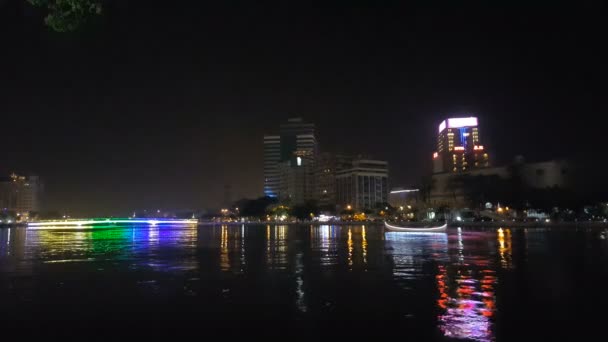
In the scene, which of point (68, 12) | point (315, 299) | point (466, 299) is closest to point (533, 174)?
point (466, 299)

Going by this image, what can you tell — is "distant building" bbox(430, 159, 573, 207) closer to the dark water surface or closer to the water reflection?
the water reflection

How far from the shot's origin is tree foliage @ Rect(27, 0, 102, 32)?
7.95 meters

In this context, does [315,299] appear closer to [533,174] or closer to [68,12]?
[68,12]

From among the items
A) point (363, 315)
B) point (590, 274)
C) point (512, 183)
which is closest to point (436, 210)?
point (512, 183)

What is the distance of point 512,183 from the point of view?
14338 centimetres

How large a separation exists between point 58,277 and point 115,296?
6.61 metres

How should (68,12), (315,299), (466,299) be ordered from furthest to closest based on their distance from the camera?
(315,299)
(466,299)
(68,12)

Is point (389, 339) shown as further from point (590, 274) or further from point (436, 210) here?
point (436, 210)

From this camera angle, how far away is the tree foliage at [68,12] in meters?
7.95

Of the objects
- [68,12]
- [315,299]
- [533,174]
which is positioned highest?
[533,174]

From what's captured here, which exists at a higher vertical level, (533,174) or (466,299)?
(533,174)

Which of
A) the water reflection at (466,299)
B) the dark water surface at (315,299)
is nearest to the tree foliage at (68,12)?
the dark water surface at (315,299)

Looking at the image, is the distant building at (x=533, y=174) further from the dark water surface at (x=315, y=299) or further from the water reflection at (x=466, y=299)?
the dark water surface at (x=315, y=299)

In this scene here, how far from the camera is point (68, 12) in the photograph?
7.98 m
